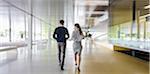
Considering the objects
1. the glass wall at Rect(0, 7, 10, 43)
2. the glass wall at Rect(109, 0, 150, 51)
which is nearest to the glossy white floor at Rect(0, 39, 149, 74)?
the glass wall at Rect(109, 0, 150, 51)

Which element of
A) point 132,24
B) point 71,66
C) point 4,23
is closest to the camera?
point 71,66

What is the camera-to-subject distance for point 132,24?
51.5ft

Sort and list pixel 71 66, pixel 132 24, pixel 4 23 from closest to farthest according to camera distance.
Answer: pixel 71 66 < pixel 132 24 < pixel 4 23

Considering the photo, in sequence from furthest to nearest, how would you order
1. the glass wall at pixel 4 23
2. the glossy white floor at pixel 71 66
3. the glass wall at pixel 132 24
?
1. the glass wall at pixel 4 23
2. the glass wall at pixel 132 24
3. the glossy white floor at pixel 71 66

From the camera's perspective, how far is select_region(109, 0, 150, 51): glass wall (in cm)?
1361

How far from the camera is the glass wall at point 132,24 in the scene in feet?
44.7

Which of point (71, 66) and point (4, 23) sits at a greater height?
point (4, 23)

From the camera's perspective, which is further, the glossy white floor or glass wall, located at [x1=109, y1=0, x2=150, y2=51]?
glass wall, located at [x1=109, y1=0, x2=150, y2=51]

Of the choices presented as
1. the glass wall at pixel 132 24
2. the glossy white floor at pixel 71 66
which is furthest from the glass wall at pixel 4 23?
the glossy white floor at pixel 71 66

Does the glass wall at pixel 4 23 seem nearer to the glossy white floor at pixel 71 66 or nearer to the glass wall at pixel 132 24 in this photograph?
the glass wall at pixel 132 24

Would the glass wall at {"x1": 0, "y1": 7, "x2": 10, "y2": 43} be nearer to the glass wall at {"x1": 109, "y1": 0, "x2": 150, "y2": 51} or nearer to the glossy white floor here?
the glass wall at {"x1": 109, "y1": 0, "x2": 150, "y2": 51}

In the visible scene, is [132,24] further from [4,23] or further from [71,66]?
[4,23]

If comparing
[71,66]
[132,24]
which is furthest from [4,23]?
[71,66]

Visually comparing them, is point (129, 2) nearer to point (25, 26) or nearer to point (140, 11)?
point (140, 11)
